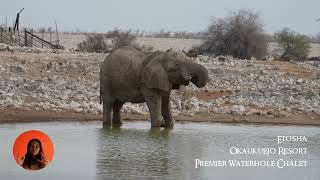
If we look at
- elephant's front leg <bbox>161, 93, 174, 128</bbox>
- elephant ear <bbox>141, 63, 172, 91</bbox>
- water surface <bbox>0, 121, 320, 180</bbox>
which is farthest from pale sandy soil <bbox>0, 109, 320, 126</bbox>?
elephant ear <bbox>141, 63, 172, 91</bbox>

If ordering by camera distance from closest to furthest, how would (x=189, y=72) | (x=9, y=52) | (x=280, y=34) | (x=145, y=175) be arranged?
(x=145, y=175), (x=189, y=72), (x=9, y=52), (x=280, y=34)

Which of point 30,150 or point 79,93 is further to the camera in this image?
point 79,93

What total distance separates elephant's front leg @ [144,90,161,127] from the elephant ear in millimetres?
241

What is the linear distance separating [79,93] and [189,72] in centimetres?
886

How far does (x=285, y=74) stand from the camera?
36250mm

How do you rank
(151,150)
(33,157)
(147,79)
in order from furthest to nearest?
(147,79), (151,150), (33,157)

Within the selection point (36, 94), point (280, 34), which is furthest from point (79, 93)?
point (280, 34)

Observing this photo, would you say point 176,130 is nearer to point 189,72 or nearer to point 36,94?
point 189,72

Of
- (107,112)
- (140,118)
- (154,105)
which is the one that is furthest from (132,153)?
(140,118)

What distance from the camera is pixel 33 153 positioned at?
12883mm

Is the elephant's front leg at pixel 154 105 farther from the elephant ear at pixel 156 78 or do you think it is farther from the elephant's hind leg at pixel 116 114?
the elephant's hind leg at pixel 116 114

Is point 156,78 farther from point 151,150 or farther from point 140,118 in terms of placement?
point 140,118

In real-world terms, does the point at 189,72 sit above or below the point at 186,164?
above

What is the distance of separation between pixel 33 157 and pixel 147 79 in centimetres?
775
